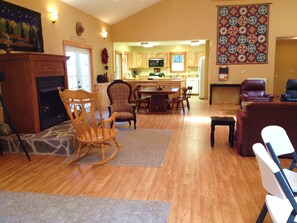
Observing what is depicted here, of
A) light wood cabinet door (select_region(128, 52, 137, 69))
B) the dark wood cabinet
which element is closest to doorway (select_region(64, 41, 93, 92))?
the dark wood cabinet

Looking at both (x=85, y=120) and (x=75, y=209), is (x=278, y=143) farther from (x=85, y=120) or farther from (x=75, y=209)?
(x=85, y=120)

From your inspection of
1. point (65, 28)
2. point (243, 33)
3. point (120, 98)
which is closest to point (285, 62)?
point (243, 33)

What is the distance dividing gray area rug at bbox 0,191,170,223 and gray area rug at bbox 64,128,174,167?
1.05 m

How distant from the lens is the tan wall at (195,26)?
8.56 metres

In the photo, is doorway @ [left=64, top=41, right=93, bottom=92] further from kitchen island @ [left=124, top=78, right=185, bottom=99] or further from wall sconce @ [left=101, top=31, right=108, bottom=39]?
kitchen island @ [left=124, top=78, right=185, bottom=99]

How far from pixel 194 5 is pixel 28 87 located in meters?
6.84

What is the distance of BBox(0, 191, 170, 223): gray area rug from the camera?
7.60 feet

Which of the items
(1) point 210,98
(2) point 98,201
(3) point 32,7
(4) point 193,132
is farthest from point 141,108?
(2) point 98,201

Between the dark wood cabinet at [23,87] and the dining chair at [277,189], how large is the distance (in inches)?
142

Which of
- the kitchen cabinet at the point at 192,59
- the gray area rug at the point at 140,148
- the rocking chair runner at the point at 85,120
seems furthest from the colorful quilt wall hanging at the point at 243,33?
the rocking chair runner at the point at 85,120

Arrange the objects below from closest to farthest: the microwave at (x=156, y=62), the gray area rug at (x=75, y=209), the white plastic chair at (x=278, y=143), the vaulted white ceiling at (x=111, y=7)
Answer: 1. the white plastic chair at (x=278, y=143)
2. the gray area rug at (x=75, y=209)
3. the vaulted white ceiling at (x=111, y=7)
4. the microwave at (x=156, y=62)

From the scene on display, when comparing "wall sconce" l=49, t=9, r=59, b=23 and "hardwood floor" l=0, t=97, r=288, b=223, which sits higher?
"wall sconce" l=49, t=9, r=59, b=23

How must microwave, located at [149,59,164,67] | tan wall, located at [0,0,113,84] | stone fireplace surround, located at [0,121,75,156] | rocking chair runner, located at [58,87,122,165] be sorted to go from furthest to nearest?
microwave, located at [149,59,164,67]
tan wall, located at [0,0,113,84]
stone fireplace surround, located at [0,121,75,156]
rocking chair runner, located at [58,87,122,165]

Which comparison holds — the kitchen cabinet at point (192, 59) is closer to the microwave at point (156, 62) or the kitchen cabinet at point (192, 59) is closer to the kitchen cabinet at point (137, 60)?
the microwave at point (156, 62)
